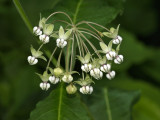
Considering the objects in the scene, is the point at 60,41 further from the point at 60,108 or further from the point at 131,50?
the point at 131,50

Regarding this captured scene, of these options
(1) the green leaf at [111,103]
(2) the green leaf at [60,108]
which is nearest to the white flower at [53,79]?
(2) the green leaf at [60,108]

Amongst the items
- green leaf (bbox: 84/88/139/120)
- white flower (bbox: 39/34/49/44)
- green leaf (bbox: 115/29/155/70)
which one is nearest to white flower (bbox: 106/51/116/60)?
white flower (bbox: 39/34/49/44)

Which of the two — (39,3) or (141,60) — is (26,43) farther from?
(141,60)

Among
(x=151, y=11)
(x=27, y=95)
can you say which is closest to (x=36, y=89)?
(x=27, y=95)

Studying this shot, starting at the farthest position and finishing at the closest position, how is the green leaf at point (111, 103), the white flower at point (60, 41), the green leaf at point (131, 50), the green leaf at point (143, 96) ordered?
1. the green leaf at point (131, 50)
2. the green leaf at point (143, 96)
3. the green leaf at point (111, 103)
4. the white flower at point (60, 41)

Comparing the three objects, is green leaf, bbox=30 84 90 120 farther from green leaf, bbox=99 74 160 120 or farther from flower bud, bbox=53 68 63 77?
green leaf, bbox=99 74 160 120

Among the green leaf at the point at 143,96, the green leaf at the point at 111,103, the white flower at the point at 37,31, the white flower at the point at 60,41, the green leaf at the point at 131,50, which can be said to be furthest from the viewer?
the green leaf at the point at 131,50

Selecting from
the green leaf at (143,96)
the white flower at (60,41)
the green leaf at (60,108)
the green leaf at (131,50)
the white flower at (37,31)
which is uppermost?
the green leaf at (131,50)

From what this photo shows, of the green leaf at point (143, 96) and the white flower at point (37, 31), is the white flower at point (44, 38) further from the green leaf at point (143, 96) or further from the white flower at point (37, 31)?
the green leaf at point (143, 96)
